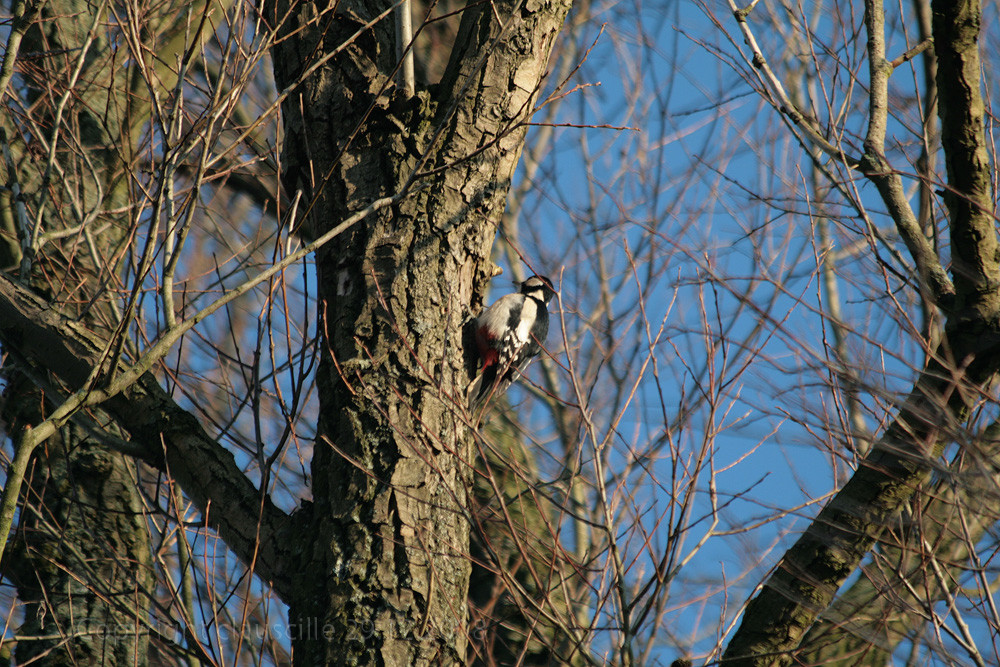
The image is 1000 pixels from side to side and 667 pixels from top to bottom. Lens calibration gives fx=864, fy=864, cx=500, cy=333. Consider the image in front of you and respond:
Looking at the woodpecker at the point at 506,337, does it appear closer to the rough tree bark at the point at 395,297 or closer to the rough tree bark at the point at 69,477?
the rough tree bark at the point at 395,297

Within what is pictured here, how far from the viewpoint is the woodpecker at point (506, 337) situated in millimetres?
3740

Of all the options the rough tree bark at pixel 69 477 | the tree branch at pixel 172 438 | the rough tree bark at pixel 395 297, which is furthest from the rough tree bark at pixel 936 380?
the rough tree bark at pixel 69 477

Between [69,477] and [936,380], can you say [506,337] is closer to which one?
[69,477]

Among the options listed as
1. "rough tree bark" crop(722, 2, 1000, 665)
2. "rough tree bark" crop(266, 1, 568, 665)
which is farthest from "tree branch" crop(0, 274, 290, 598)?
"rough tree bark" crop(722, 2, 1000, 665)

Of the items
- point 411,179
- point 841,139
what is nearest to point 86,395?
point 411,179

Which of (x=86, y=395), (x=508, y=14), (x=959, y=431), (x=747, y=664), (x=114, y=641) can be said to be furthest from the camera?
(x=114, y=641)

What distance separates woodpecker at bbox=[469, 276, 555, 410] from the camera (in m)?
3.74

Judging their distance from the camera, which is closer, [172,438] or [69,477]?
[172,438]

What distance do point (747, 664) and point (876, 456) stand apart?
0.68 meters

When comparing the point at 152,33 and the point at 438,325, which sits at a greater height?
the point at 152,33

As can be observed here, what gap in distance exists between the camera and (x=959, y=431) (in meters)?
1.95

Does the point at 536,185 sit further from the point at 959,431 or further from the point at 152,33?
the point at 959,431

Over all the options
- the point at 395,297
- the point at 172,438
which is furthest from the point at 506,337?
the point at 172,438

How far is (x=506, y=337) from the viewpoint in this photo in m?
4.11
